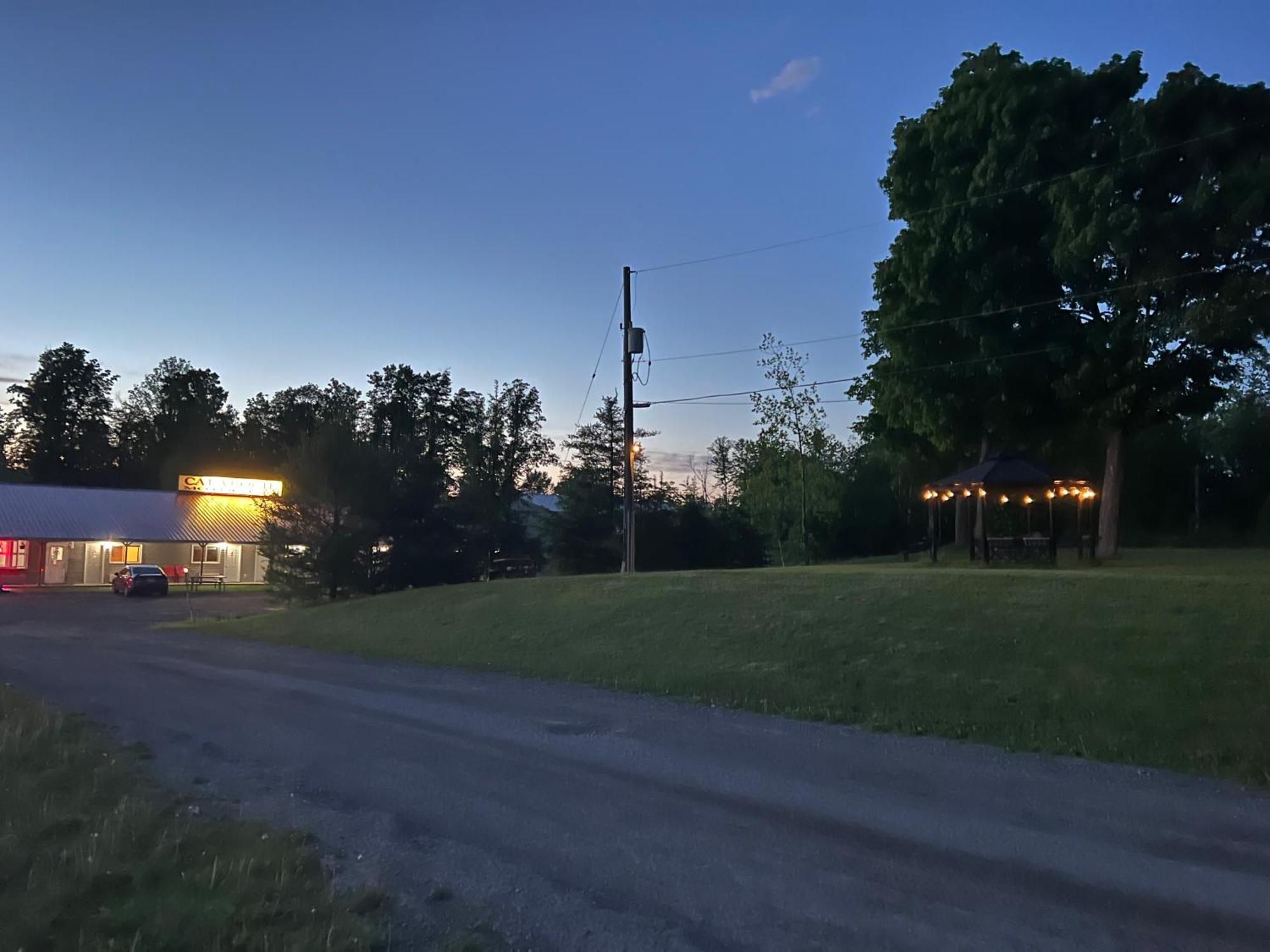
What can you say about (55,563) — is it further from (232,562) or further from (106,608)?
(106,608)

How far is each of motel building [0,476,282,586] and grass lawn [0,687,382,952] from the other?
44.3 metres

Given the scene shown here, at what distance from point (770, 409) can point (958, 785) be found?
33653 mm

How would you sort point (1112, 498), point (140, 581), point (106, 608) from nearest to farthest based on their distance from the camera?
point (1112, 498), point (106, 608), point (140, 581)

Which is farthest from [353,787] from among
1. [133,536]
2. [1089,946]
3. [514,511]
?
[514,511]

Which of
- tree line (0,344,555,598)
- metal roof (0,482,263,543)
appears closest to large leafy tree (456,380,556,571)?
tree line (0,344,555,598)

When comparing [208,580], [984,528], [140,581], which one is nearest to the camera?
[984,528]

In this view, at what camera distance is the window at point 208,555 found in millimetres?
58344

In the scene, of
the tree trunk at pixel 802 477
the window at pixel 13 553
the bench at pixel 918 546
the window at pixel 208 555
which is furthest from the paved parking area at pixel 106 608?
the bench at pixel 918 546

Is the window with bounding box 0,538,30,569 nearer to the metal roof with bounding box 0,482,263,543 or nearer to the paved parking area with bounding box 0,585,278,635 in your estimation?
the metal roof with bounding box 0,482,263,543

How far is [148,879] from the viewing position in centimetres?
573

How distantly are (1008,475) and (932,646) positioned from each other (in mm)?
12451

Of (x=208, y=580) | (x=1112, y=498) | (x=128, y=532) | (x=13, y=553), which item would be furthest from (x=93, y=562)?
(x=1112, y=498)

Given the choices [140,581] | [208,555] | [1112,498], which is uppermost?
[1112,498]

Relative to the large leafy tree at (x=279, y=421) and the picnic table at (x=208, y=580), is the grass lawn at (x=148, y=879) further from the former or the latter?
the large leafy tree at (x=279, y=421)
